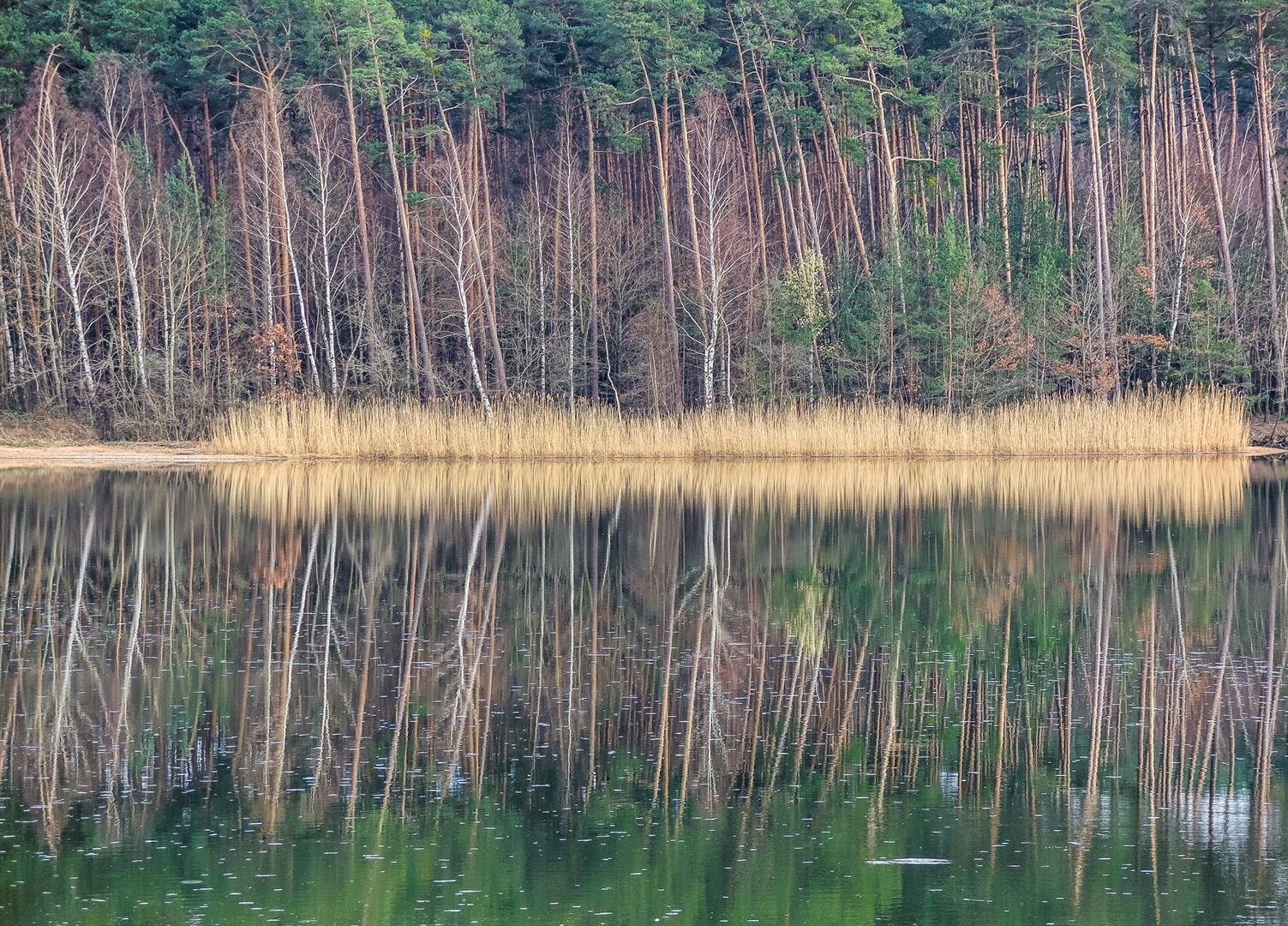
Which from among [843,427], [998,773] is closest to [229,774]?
[998,773]

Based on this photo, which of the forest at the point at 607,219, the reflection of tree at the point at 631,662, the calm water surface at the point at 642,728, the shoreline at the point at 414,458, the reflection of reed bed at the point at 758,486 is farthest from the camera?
the forest at the point at 607,219

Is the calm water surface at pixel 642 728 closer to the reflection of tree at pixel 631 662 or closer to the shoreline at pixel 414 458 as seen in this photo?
the reflection of tree at pixel 631 662

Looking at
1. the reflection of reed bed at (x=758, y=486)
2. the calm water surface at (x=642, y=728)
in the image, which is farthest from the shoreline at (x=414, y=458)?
the calm water surface at (x=642, y=728)

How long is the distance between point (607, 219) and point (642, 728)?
120ft

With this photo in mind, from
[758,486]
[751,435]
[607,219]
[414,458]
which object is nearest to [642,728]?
[758,486]

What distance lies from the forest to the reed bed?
2.25 m

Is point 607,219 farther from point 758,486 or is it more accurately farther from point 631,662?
point 631,662

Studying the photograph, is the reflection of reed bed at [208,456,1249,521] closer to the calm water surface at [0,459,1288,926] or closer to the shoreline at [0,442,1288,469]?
the shoreline at [0,442,1288,469]

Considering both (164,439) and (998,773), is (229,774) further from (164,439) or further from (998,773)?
(164,439)

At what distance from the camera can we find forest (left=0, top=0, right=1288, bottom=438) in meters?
38.8

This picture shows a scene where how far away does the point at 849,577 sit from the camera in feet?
51.1

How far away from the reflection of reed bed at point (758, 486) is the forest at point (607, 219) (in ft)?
18.3

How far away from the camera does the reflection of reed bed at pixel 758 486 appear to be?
22.5 metres

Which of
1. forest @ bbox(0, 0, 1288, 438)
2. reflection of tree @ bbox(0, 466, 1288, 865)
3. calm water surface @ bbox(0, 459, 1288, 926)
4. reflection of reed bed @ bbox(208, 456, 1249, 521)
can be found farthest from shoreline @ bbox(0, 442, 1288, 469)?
calm water surface @ bbox(0, 459, 1288, 926)
